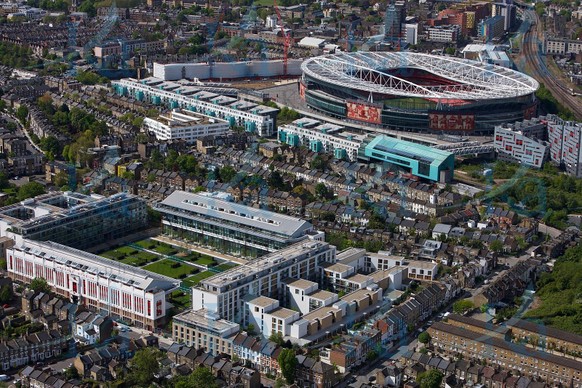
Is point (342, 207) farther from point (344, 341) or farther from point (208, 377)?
point (208, 377)

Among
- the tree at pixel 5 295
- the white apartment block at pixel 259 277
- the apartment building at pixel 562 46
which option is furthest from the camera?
the apartment building at pixel 562 46

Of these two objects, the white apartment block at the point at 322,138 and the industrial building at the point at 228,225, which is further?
the white apartment block at the point at 322,138

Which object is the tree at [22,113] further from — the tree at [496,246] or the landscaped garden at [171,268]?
the tree at [496,246]

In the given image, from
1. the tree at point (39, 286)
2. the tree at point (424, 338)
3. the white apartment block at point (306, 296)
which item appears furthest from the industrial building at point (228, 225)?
the tree at point (424, 338)

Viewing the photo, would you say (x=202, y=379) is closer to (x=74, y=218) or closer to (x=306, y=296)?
(x=306, y=296)

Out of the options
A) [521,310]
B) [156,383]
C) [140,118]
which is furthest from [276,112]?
[156,383]

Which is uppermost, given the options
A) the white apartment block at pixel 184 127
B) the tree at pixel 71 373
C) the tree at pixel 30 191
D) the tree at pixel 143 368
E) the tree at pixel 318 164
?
the white apartment block at pixel 184 127

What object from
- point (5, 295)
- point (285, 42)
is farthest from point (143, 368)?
point (285, 42)
